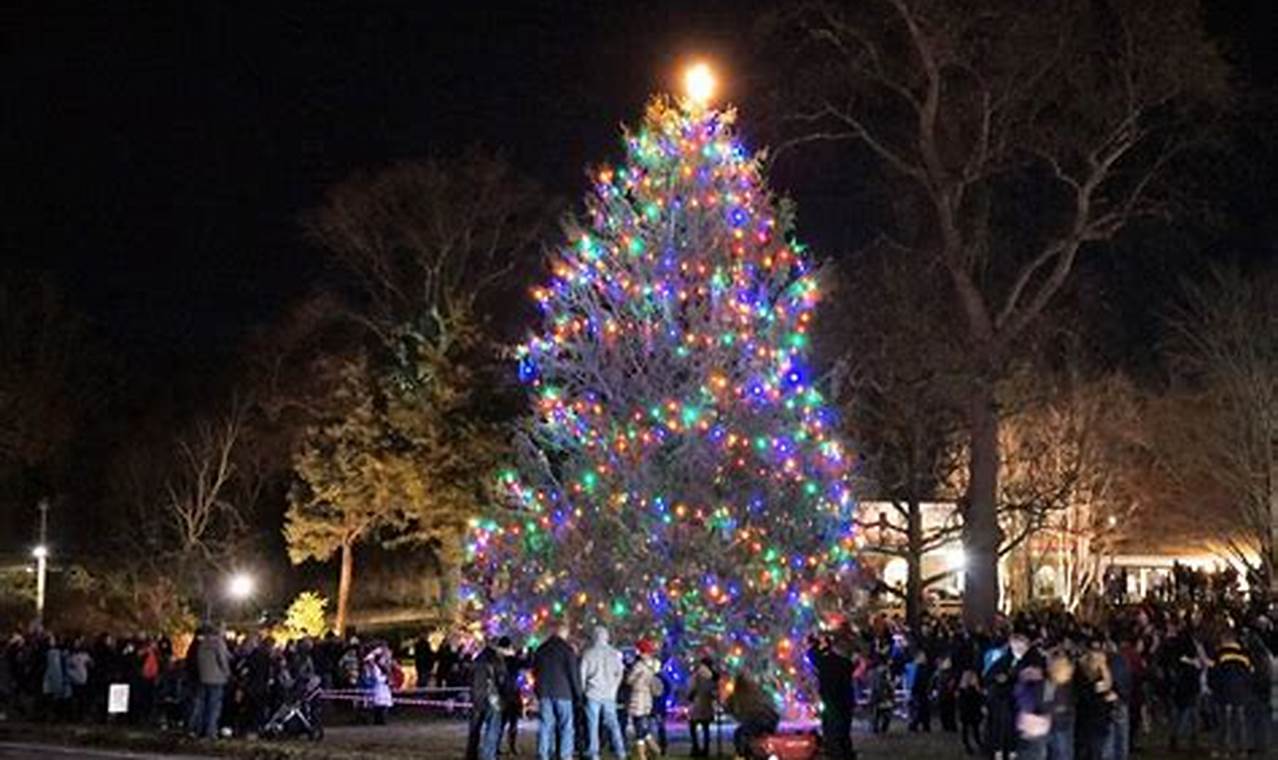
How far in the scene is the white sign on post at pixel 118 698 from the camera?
2725 cm

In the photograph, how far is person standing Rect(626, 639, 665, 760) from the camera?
2112 cm

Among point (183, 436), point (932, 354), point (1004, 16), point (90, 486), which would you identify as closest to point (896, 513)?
point (932, 354)

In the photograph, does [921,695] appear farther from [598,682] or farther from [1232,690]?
[598,682]

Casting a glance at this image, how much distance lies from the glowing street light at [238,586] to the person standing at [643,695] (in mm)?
32498

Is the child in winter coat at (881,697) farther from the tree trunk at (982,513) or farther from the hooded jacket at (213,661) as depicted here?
the tree trunk at (982,513)

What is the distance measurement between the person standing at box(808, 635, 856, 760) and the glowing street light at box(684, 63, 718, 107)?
30.1 feet

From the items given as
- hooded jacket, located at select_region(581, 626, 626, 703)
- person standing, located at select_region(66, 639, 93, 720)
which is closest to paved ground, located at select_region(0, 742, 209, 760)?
person standing, located at select_region(66, 639, 93, 720)

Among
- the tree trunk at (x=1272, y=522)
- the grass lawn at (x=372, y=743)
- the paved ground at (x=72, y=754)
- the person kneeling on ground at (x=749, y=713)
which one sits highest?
the tree trunk at (x=1272, y=522)

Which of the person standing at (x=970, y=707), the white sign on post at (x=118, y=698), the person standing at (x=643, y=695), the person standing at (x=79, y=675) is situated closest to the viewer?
the person standing at (x=643, y=695)

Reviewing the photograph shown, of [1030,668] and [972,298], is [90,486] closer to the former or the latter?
[972,298]

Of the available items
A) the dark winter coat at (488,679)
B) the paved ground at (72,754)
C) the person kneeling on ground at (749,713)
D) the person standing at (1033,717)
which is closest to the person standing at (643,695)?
the dark winter coat at (488,679)

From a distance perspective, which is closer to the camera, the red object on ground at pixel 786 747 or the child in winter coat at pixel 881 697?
the red object on ground at pixel 786 747

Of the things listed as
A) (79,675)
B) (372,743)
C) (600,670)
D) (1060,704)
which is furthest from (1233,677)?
(79,675)

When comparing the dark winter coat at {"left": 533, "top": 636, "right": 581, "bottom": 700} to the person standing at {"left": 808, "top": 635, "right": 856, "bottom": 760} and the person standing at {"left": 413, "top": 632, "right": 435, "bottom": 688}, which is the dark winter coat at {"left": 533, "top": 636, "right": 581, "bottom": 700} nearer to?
the person standing at {"left": 808, "top": 635, "right": 856, "bottom": 760}
